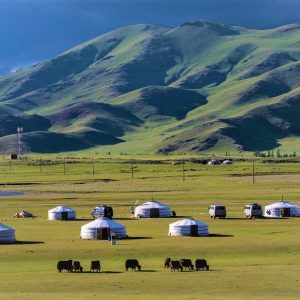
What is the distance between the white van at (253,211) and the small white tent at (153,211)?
9898mm

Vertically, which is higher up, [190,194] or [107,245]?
[190,194]

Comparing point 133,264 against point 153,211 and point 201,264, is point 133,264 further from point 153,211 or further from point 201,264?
A: point 153,211

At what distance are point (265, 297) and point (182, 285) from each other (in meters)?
7.12

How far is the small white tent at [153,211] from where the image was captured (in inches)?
4368

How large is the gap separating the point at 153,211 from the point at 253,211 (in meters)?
12.9

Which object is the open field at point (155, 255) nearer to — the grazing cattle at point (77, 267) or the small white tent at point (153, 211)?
the grazing cattle at point (77, 267)

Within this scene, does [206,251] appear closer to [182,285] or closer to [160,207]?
[182,285]

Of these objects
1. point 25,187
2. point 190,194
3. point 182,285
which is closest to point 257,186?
point 190,194

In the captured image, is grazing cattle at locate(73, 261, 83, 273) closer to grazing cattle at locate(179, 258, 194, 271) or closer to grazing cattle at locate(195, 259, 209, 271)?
grazing cattle at locate(179, 258, 194, 271)

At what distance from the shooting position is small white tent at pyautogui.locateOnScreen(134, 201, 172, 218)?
110938mm

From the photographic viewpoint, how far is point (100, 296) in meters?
52.0

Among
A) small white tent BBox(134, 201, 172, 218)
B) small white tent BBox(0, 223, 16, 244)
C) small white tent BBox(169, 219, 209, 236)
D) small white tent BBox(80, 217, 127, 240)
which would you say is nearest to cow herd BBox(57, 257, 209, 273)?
small white tent BBox(0, 223, 16, 244)

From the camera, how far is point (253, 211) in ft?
351

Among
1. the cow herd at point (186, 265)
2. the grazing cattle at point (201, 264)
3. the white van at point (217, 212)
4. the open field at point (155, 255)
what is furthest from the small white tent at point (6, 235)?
the white van at point (217, 212)
